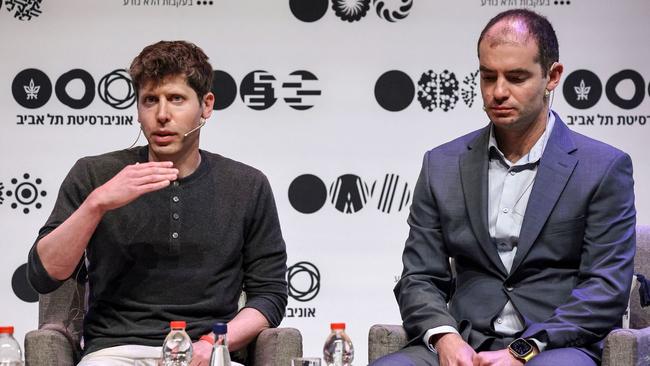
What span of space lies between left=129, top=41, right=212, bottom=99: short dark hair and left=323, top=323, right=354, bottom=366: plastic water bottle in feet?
3.75

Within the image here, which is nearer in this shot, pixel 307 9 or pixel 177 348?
pixel 177 348

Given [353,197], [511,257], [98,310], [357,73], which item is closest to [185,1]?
[357,73]

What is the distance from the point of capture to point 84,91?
5223 millimetres

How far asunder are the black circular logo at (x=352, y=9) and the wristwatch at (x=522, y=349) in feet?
8.31

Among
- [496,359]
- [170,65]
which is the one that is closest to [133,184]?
[170,65]

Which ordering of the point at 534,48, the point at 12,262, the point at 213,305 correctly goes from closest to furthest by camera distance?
1. the point at 534,48
2. the point at 213,305
3. the point at 12,262

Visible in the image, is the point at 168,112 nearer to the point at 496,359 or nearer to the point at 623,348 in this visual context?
the point at 496,359

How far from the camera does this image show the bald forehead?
10.9ft

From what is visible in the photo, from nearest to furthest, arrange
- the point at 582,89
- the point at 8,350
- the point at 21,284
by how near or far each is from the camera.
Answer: the point at 8,350, the point at 21,284, the point at 582,89

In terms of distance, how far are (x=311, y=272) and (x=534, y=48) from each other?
7.42 ft

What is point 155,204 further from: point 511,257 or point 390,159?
point 390,159

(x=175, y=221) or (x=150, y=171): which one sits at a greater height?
(x=150, y=171)

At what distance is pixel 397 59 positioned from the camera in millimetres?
5242

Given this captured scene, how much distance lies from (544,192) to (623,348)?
58cm
